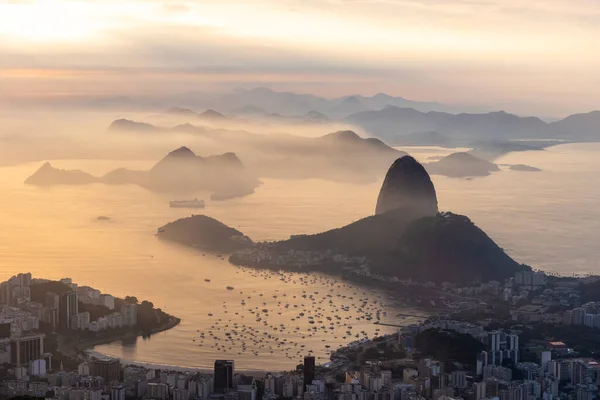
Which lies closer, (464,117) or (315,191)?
(315,191)

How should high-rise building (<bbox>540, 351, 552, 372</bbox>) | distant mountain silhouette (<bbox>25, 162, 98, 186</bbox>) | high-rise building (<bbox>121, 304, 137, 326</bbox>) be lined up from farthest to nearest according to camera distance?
distant mountain silhouette (<bbox>25, 162, 98, 186</bbox>), high-rise building (<bbox>121, 304, 137, 326</bbox>), high-rise building (<bbox>540, 351, 552, 372</bbox>)

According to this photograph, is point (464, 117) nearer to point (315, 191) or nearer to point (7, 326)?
point (315, 191)

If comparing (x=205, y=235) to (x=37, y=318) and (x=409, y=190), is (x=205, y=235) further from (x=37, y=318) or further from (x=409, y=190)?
(x=37, y=318)

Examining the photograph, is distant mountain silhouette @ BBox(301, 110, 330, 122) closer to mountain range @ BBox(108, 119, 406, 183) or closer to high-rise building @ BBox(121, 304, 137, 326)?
mountain range @ BBox(108, 119, 406, 183)

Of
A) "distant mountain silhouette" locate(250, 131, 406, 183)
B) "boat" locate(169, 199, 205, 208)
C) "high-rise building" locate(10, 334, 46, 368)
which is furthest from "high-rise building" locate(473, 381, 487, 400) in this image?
"distant mountain silhouette" locate(250, 131, 406, 183)

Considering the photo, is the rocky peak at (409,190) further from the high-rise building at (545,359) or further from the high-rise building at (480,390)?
the high-rise building at (480,390)

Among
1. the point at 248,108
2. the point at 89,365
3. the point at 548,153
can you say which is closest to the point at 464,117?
the point at 548,153

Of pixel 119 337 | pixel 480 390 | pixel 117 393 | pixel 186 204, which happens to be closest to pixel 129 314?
pixel 119 337
